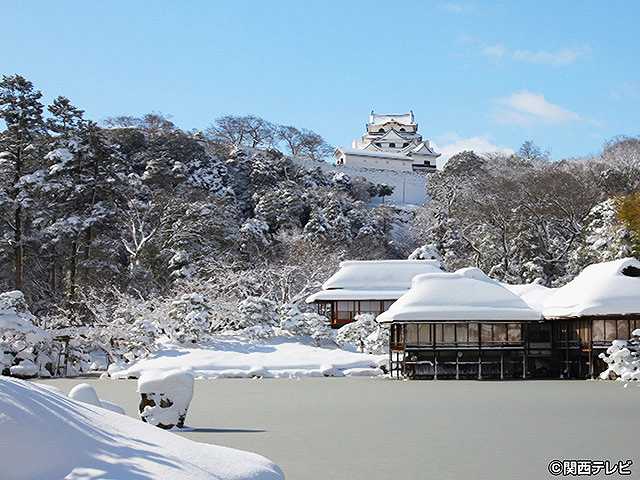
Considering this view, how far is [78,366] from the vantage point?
31484 millimetres

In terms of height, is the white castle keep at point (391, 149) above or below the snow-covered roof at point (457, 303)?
above

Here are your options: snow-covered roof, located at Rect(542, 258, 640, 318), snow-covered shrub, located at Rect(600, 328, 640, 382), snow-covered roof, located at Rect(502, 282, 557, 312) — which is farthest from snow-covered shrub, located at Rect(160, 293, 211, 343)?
snow-covered shrub, located at Rect(600, 328, 640, 382)

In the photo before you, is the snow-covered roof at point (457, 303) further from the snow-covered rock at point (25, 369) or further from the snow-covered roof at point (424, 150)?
the snow-covered roof at point (424, 150)

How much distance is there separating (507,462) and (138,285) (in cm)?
3374

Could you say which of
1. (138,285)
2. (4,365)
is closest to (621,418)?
(4,365)

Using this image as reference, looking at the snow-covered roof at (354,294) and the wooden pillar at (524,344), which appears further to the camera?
the snow-covered roof at (354,294)

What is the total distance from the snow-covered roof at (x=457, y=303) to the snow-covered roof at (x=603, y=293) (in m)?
1.21

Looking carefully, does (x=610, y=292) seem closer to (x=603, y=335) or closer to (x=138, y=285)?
(x=603, y=335)

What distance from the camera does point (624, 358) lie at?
26.7m

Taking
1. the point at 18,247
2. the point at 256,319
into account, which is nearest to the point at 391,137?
the point at 18,247

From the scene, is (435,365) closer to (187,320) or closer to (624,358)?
(624,358)

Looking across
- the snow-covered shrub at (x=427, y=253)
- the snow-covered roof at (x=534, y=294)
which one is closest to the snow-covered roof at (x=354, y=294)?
the snow-covered roof at (x=534, y=294)

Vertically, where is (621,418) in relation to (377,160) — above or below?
below

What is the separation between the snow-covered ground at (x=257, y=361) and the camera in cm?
3077
